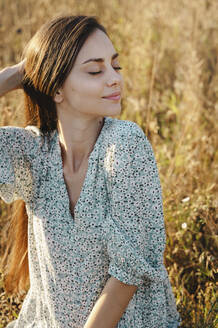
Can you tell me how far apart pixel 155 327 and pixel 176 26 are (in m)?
2.77

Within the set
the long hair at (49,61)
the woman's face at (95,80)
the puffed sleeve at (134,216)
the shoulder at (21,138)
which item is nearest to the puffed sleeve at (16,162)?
the shoulder at (21,138)

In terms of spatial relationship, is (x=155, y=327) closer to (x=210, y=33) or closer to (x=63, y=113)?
(x=63, y=113)

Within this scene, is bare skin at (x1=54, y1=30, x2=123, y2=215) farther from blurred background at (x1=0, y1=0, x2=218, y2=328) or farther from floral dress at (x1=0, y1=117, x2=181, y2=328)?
blurred background at (x1=0, y1=0, x2=218, y2=328)

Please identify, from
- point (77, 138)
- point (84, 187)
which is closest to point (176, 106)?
point (77, 138)

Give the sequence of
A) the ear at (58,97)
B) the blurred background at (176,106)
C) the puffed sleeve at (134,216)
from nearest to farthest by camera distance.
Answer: the puffed sleeve at (134,216) → the ear at (58,97) → the blurred background at (176,106)

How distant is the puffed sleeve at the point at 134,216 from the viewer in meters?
1.44

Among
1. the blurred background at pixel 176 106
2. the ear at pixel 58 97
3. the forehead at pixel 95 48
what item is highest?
the forehead at pixel 95 48

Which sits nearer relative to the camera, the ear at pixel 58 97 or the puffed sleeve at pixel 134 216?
the puffed sleeve at pixel 134 216

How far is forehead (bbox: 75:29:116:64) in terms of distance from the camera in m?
1.47

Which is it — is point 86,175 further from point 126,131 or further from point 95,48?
point 95,48

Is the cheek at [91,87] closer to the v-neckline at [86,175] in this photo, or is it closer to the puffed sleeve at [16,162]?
the v-neckline at [86,175]

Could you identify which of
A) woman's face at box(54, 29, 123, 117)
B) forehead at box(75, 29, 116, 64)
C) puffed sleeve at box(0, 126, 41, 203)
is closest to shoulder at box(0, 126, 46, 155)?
puffed sleeve at box(0, 126, 41, 203)

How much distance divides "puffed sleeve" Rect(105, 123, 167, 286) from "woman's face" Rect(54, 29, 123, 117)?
0.44ft

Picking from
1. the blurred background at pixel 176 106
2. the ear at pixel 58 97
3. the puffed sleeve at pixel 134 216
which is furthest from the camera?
Answer: the blurred background at pixel 176 106
